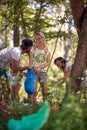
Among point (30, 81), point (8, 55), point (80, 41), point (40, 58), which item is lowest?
point (30, 81)

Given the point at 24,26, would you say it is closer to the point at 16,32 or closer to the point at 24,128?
the point at 16,32

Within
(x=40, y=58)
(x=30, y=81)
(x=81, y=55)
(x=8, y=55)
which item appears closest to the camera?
(x=30, y=81)

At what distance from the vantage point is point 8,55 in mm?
6809

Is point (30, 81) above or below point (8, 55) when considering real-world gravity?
below

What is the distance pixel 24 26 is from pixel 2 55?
11.3 ft

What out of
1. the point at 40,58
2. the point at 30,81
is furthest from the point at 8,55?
the point at 40,58

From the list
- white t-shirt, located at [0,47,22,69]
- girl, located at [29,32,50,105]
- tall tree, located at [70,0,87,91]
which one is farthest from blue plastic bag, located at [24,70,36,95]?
tall tree, located at [70,0,87,91]

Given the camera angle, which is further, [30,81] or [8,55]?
[8,55]

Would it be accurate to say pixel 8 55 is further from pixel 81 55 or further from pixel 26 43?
pixel 81 55

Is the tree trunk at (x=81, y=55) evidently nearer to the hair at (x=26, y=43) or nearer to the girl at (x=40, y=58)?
the girl at (x=40, y=58)

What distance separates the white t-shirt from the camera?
21.5 feet

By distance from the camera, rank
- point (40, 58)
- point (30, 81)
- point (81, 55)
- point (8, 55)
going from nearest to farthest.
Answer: point (30, 81) < point (8, 55) < point (40, 58) < point (81, 55)

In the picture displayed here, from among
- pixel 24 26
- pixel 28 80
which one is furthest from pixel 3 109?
pixel 24 26

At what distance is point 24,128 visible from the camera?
2.09 meters
